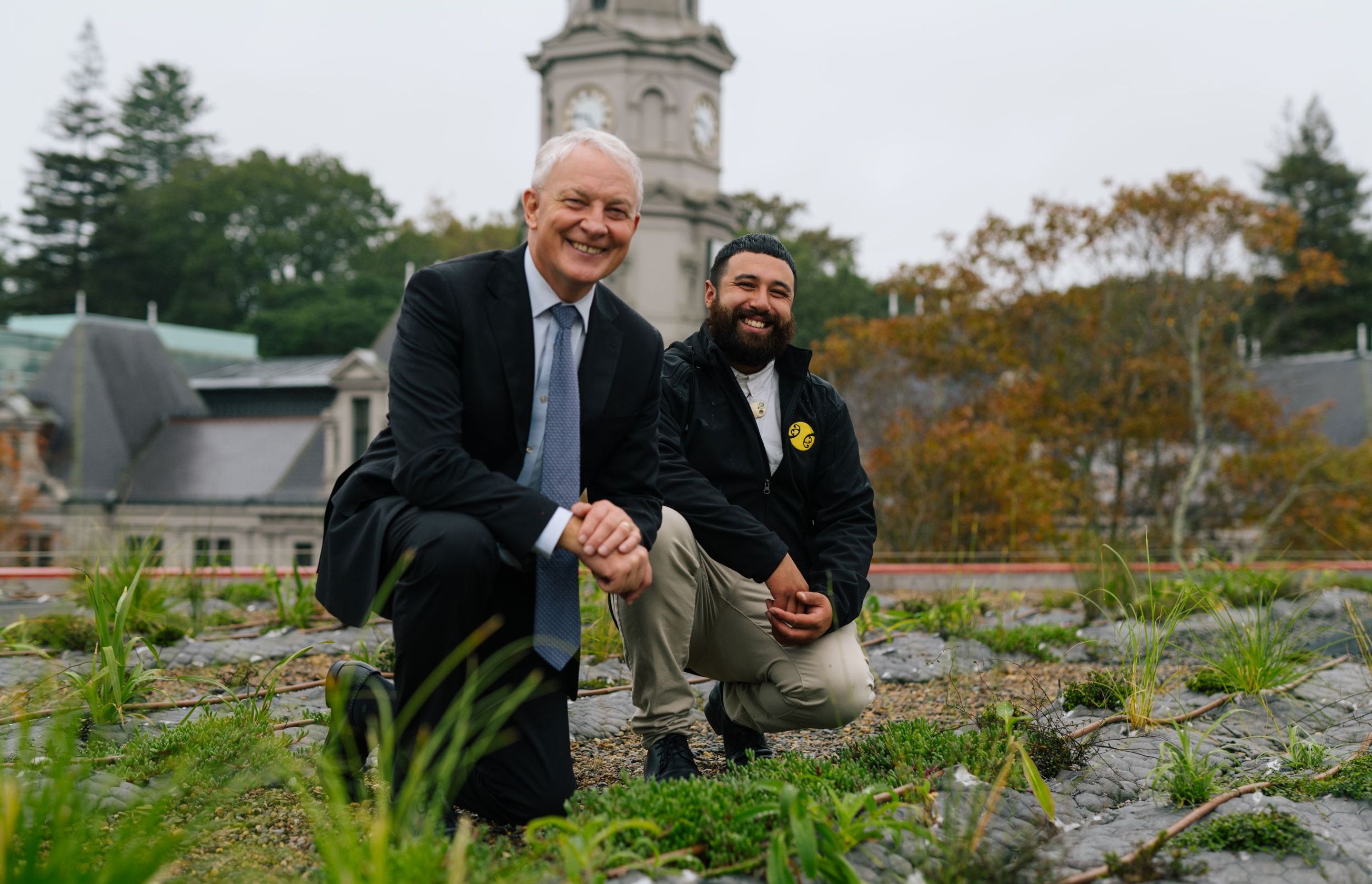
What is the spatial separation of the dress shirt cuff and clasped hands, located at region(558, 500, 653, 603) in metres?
0.01

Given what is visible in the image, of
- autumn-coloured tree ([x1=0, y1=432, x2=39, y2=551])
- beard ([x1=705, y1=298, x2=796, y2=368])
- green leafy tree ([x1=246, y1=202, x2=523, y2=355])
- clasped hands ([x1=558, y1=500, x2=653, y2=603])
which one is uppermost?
green leafy tree ([x1=246, y1=202, x2=523, y2=355])

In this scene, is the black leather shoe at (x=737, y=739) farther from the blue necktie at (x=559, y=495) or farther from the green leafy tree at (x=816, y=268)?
the green leafy tree at (x=816, y=268)

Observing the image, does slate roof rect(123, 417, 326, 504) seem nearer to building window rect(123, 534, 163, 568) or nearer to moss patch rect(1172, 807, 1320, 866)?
building window rect(123, 534, 163, 568)

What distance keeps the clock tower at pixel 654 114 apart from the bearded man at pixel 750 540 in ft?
68.5

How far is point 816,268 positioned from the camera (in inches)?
1518

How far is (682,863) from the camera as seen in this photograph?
1.98m

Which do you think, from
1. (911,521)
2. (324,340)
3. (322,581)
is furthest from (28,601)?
(324,340)

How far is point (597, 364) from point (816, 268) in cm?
3659

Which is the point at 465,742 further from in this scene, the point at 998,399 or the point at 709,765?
the point at 998,399

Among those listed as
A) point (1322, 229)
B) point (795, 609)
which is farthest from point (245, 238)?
point (795, 609)

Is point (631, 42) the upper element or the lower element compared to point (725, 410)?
upper

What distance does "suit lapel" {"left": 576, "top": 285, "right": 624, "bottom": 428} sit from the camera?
107 inches

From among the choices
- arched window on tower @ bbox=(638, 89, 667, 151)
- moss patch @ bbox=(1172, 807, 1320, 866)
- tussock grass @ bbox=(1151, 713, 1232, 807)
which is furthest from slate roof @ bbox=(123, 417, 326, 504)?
moss patch @ bbox=(1172, 807, 1320, 866)

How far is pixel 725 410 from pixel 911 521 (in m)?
10.7
